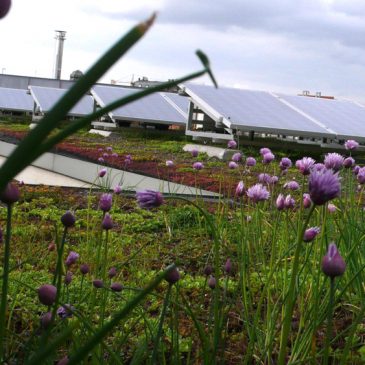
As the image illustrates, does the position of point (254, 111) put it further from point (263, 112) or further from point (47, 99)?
point (47, 99)

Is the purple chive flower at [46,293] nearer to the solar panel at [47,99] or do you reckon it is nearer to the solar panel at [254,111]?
the solar panel at [254,111]

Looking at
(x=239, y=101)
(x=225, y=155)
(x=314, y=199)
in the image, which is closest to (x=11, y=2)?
(x=314, y=199)

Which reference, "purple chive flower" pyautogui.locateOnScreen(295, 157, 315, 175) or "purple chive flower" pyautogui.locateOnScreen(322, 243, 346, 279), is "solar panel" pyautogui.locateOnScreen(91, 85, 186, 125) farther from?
"purple chive flower" pyautogui.locateOnScreen(322, 243, 346, 279)

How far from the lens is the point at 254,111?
1650cm

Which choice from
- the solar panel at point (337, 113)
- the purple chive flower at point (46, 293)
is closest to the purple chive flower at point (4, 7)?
the purple chive flower at point (46, 293)

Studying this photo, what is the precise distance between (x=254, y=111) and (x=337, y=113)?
252 cm

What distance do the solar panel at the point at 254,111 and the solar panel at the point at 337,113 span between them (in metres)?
0.34

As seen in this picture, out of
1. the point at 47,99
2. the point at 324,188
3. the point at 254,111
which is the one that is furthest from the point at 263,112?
the point at 324,188

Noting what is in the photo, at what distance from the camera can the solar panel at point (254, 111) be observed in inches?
588

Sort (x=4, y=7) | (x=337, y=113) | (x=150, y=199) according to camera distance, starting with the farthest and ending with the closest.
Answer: (x=337, y=113) → (x=150, y=199) → (x=4, y=7)

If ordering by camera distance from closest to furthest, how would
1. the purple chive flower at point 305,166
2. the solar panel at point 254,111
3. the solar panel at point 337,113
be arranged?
the purple chive flower at point 305,166 → the solar panel at point 254,111 → the solar panel at point 337,113

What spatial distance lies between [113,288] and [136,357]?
0.56 ft

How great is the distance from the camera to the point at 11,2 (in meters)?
0.72

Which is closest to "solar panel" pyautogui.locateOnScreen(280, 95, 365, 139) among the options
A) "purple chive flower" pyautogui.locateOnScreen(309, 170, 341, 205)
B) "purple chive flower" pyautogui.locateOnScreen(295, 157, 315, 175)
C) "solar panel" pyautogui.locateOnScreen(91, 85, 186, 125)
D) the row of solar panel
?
the row of solar panel
